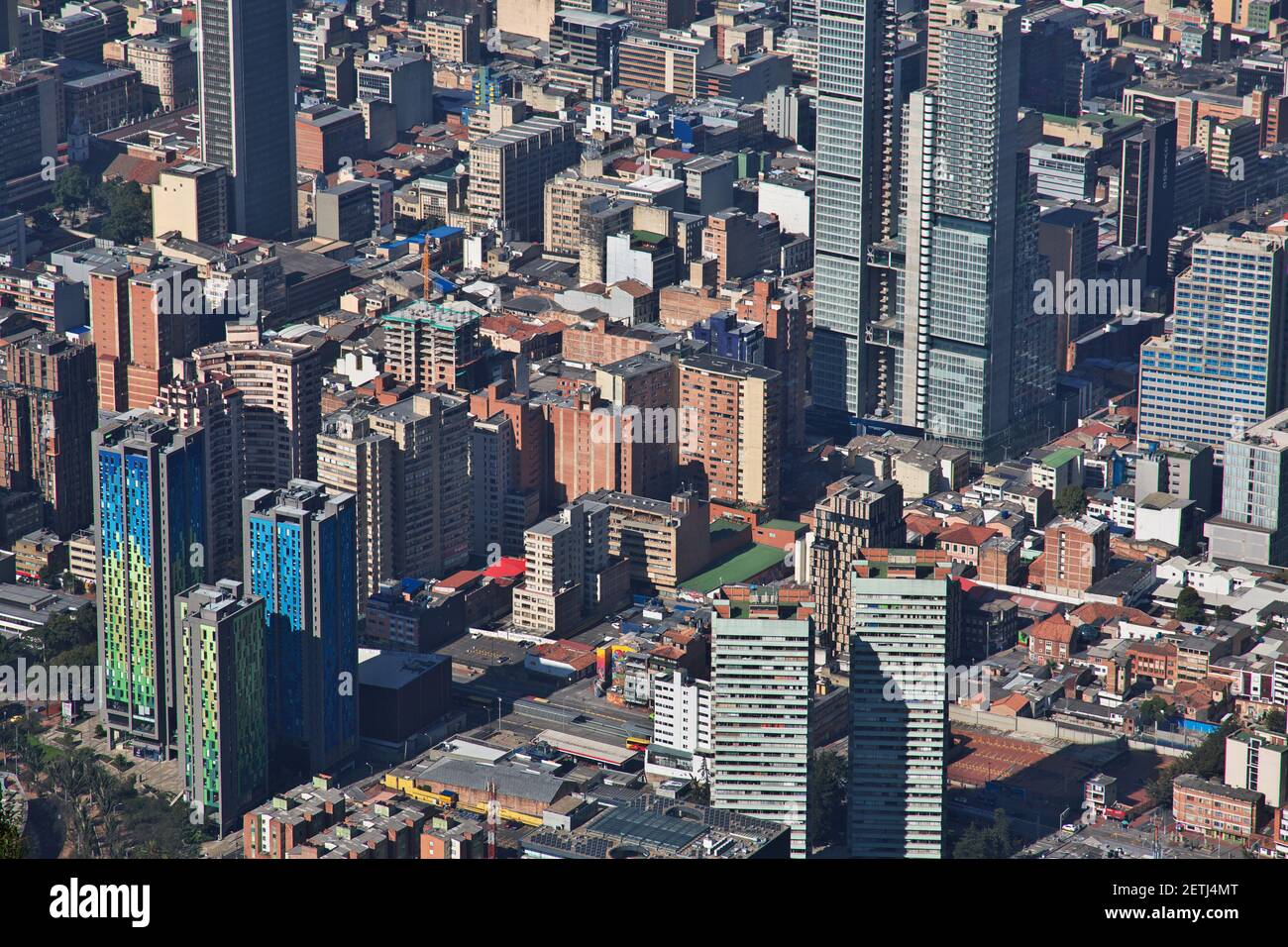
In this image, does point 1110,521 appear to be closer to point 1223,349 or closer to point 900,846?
point 1223,349

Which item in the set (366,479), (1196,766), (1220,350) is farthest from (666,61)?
(1196,766)

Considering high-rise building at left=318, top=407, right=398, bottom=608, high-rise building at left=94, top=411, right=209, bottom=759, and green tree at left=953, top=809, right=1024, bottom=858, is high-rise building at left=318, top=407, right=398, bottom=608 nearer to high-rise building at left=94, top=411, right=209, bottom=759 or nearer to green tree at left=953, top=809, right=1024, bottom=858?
high-rise building at left=94, top=411, right=209, bottom=759

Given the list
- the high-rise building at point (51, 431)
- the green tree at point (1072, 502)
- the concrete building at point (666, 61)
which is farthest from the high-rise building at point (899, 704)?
the concrete building at point (666, 61)

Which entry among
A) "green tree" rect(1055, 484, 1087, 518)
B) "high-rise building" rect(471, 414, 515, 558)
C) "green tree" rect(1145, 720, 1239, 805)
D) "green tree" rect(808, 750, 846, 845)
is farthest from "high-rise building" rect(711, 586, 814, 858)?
"green tree" rect(1055, 484, 1087, 518)
